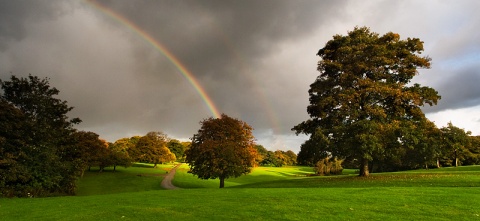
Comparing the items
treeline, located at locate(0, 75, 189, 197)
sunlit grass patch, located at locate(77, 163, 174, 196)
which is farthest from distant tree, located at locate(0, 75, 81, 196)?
sunlit grass patch, located at locate(77, 163, 174, 196)

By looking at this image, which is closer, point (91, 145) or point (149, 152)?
point (91, 145)

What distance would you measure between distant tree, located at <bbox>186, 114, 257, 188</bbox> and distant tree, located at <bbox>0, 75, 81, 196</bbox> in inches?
651

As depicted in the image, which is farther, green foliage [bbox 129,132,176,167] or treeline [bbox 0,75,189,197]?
green foliage [bbox 129,132,176,167]

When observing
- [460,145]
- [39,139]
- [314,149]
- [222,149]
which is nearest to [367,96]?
[314,149]

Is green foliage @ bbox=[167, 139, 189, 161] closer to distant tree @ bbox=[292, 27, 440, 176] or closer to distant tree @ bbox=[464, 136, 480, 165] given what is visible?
distant tree @ bbox=[464, 136, 480, 165]

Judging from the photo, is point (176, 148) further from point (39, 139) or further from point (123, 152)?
point (39, 139)

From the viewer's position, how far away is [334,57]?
3553 cm

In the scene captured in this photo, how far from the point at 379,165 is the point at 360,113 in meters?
57.1

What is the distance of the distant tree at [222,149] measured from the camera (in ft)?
132

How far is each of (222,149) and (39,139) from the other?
2211 centimetres

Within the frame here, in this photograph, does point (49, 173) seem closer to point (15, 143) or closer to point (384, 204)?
point (15, 143)

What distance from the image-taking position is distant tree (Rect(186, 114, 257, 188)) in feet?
132

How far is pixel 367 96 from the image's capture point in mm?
32531

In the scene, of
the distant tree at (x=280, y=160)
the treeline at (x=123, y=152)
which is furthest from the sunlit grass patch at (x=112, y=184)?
the distant tree at (x=280, y=160)
